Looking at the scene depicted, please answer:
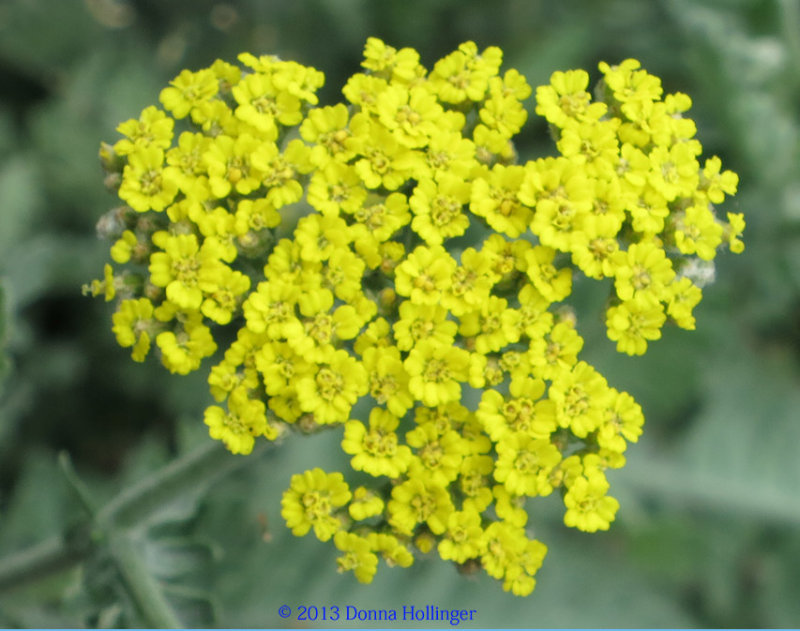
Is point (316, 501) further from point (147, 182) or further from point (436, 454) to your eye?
point (147, 182)

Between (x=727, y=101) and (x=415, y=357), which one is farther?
(x=727, y=101)

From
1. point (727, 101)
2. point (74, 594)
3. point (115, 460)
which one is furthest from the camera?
point (115, 460)

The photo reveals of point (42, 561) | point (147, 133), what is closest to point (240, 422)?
point (147, 133)

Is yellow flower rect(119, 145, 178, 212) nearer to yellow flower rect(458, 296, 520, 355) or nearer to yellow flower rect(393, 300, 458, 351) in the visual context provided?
yellow flower rect(393, 300, 458, 351)

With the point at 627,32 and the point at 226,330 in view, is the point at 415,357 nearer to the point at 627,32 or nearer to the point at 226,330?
the point at 226,330

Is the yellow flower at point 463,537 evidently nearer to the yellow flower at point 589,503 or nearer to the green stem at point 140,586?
the yellow flower at point 589,503

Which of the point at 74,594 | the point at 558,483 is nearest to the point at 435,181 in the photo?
the point at 558,483
